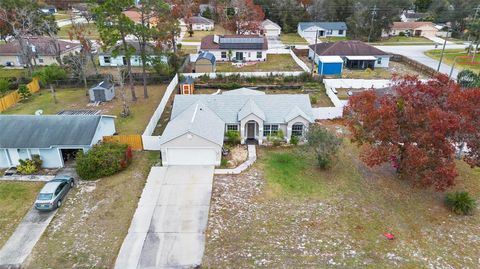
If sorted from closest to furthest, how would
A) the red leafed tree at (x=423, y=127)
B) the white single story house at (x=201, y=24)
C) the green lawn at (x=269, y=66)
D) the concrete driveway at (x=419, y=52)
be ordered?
the red leafed tree at (x=423, y=127)
the green lawn at (x=269, y=66)
the concrete driveway at (x=419, y=52)
the white single story house at (x=201, y=24)

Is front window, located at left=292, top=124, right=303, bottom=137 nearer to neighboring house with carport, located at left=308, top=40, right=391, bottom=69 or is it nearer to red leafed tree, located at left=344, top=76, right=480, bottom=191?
red leafed tree, located at left=344, top=76, right=480, bottom=191

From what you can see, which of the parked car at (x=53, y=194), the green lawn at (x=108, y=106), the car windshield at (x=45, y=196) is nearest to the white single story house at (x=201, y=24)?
the green lawn at (x=108, y=106)

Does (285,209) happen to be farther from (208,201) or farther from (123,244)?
(123,244)

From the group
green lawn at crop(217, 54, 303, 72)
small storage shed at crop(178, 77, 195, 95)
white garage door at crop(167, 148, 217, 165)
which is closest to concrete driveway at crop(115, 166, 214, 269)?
white garage door at crop(167, 148, 217, 165)

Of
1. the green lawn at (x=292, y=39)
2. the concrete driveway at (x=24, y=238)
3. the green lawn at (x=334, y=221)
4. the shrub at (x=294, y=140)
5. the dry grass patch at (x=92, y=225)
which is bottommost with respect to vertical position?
the green lawn at (x=292, y=39)

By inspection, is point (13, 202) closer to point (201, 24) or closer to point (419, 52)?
point (419, 52)

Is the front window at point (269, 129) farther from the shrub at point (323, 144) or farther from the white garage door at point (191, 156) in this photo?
the white garage door at point (191, 156)
